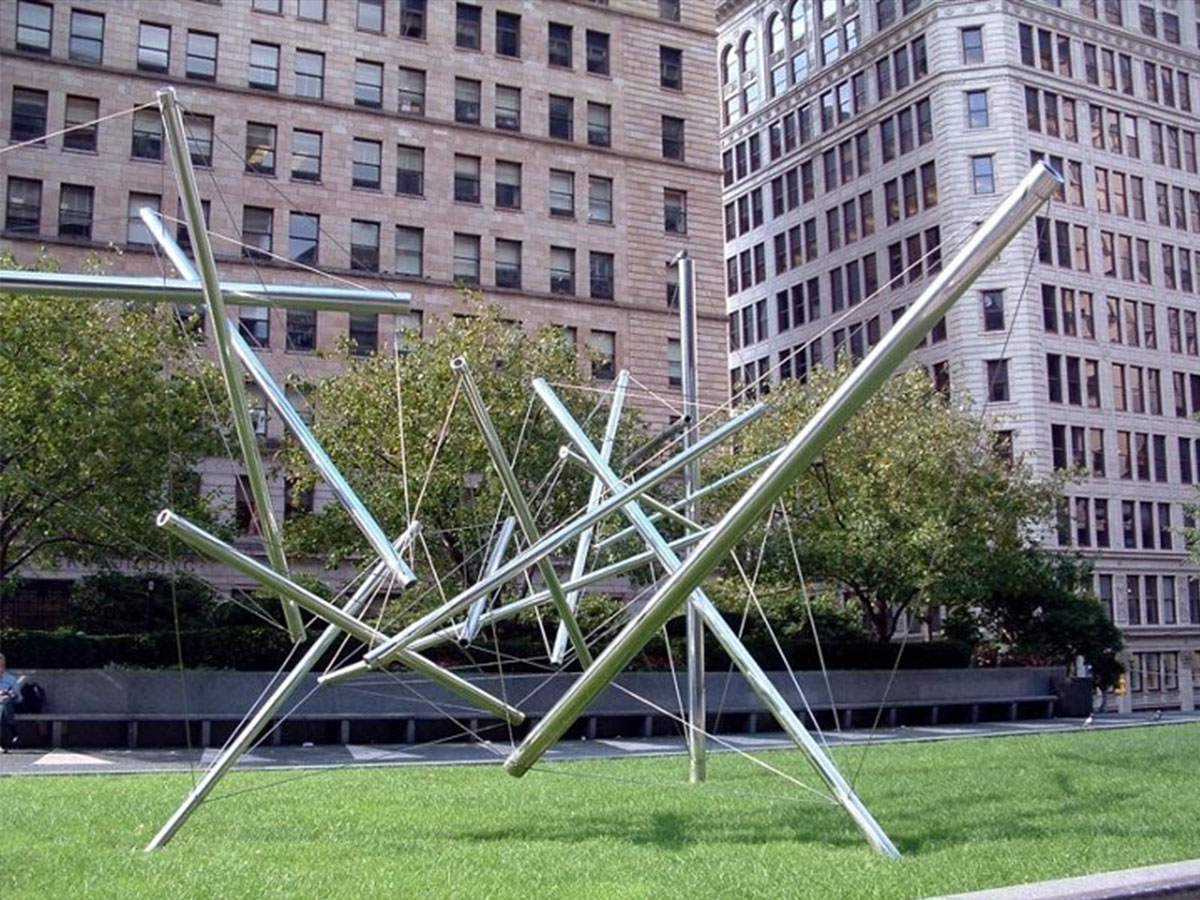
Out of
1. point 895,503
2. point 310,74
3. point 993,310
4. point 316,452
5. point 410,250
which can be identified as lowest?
point 316,452

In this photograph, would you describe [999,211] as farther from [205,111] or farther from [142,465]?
[205,111]

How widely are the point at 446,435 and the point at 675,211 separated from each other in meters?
32.5

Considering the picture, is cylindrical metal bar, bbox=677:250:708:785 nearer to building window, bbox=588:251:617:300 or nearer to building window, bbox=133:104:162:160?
building window, bbox=133:104:162:160

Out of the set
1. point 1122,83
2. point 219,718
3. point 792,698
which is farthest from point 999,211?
point 1122,83

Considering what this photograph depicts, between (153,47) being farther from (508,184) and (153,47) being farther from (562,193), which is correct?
(562,193)

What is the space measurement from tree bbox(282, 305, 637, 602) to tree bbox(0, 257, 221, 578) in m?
4.55

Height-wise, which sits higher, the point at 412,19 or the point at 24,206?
the point at 412,19

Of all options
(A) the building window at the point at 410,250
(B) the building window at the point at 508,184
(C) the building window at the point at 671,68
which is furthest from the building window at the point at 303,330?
(C) the building window at the point at 671,68

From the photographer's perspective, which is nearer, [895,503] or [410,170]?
[895,503]

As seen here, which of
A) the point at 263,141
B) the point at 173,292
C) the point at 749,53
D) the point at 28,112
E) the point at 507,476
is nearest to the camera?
the point at 173,292

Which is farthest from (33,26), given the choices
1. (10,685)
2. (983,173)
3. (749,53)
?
(749,53)

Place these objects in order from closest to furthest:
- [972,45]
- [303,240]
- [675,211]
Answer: [303,240] < [675,211] < [972,45]

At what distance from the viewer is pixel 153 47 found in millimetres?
51125

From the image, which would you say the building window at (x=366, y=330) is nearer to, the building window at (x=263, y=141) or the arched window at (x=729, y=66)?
the building window at (x=263, y=141)
